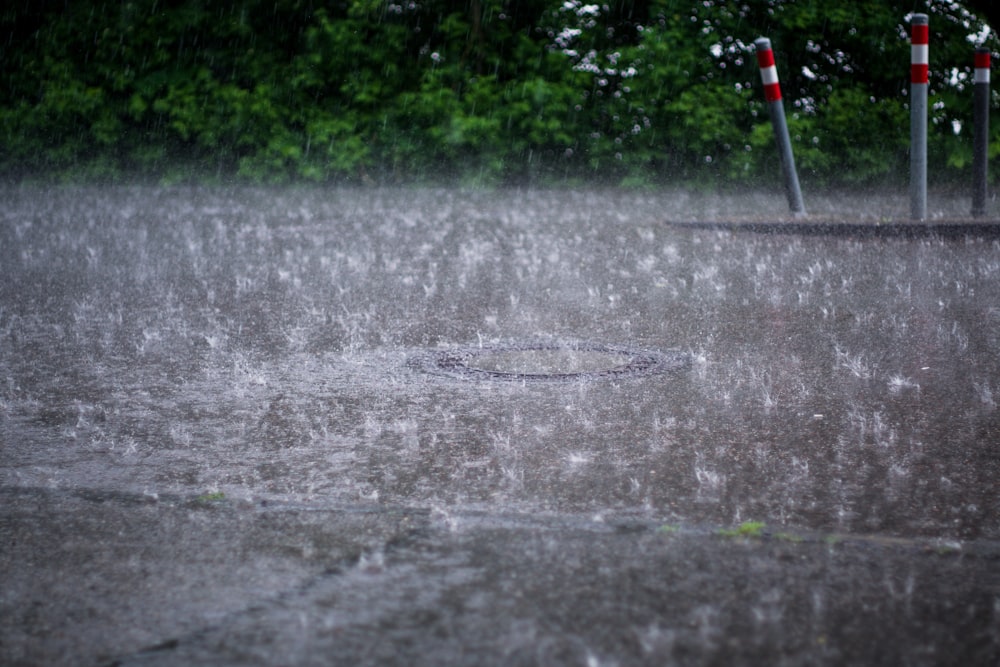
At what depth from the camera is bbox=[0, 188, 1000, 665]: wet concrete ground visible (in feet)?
8.69

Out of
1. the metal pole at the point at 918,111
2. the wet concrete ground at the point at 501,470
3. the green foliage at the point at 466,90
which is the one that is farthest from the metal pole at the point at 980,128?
the green foliage at the point at 466,90

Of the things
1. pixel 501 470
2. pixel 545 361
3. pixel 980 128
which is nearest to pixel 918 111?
pixel 980 128

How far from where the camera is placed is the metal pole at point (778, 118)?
11391mm

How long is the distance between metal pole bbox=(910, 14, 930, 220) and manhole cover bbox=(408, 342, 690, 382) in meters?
5.62

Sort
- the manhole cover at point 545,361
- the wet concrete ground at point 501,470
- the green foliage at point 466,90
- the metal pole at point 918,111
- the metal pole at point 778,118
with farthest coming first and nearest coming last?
the green foliage at point 466,90 → the metal pole at point 778,118 → the metal pole at point 918,111 → the manhole cover at point 545,361 → the wet concrete ground at point 501,470

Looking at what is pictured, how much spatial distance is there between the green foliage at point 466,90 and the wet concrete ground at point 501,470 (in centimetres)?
710

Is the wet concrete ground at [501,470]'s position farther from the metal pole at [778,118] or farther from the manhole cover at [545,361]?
the metal pole at [778,118]

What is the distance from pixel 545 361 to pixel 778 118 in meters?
6.77

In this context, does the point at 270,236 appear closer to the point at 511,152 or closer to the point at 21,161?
the point at 511,152

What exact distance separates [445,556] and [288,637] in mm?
545

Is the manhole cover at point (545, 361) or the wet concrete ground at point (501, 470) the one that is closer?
the wet concrete ground at point (501, 470)

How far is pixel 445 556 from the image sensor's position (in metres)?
3.05

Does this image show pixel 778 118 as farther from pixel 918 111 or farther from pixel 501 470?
pixel 501 470

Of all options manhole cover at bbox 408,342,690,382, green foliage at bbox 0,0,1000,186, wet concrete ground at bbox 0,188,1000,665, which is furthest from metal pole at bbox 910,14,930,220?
manhole cover at bbox 408,342,690,382
